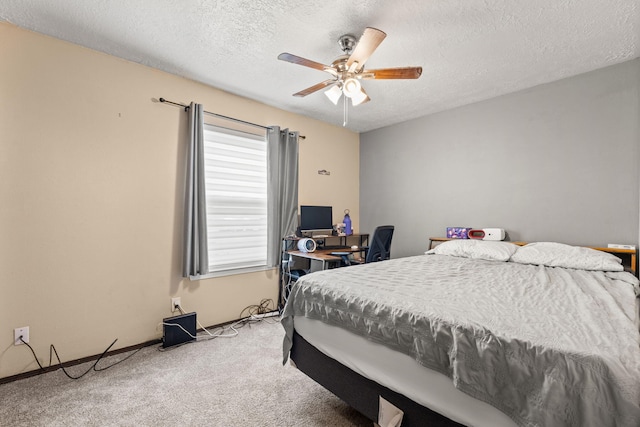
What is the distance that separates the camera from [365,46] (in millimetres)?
1932

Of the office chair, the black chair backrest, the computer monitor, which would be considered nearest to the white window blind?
the computer monitor

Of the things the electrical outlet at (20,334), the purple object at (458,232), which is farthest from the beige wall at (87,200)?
the purple object at (458,232)

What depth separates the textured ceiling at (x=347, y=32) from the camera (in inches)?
76.2

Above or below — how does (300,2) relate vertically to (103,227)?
above

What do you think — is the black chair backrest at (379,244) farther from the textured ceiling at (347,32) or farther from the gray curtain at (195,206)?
the gray curtain at (195,206)

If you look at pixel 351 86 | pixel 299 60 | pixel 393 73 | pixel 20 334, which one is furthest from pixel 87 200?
pixel 393 73

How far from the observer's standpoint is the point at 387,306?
4.70 ft

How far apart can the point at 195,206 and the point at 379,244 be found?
6.48 feet

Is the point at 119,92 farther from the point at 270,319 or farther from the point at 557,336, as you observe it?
the point at 557,336

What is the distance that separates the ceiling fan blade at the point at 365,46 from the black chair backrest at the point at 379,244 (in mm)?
1712

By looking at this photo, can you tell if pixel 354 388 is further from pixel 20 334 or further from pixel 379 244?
pixel 20 334

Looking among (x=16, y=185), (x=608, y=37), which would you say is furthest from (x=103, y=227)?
(x=608, y=37)

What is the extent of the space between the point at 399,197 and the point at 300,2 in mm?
2914

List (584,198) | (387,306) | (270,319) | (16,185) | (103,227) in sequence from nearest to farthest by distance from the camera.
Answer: (387,306) → (16,185) → (103,227) → (584,198) → (270,319)
